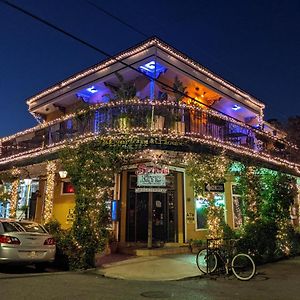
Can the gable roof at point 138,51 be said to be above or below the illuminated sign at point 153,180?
above

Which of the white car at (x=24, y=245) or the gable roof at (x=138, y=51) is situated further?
the gable roof at (x=138, y=51)

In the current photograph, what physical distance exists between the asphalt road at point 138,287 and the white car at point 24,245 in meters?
0.42

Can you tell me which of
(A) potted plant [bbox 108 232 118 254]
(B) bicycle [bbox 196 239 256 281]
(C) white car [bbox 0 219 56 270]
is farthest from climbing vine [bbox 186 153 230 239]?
(C) white car [bbox 0 219 56 270]

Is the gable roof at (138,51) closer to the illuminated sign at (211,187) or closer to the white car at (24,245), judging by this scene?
the illuminated sign at (211,187)

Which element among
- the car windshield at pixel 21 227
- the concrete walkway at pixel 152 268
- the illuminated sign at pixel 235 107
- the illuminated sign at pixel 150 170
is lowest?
the concrete walkway at pixel 152 268

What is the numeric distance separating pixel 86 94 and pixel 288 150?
11511mm

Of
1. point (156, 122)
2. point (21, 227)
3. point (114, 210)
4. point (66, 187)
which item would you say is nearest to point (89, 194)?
point (21, 227)

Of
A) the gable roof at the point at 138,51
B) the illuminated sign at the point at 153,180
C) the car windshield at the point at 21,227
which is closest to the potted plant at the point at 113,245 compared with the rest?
the illuminated sign at the point at 153,180

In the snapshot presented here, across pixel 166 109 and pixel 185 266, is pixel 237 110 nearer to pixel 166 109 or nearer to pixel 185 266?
pixel 166 109

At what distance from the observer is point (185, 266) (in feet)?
38.3

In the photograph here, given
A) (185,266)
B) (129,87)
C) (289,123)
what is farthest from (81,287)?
(289,123)

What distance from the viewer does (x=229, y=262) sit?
34.7 feet

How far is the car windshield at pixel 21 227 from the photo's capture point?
422 inches

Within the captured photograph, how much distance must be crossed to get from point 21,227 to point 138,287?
169 inches
